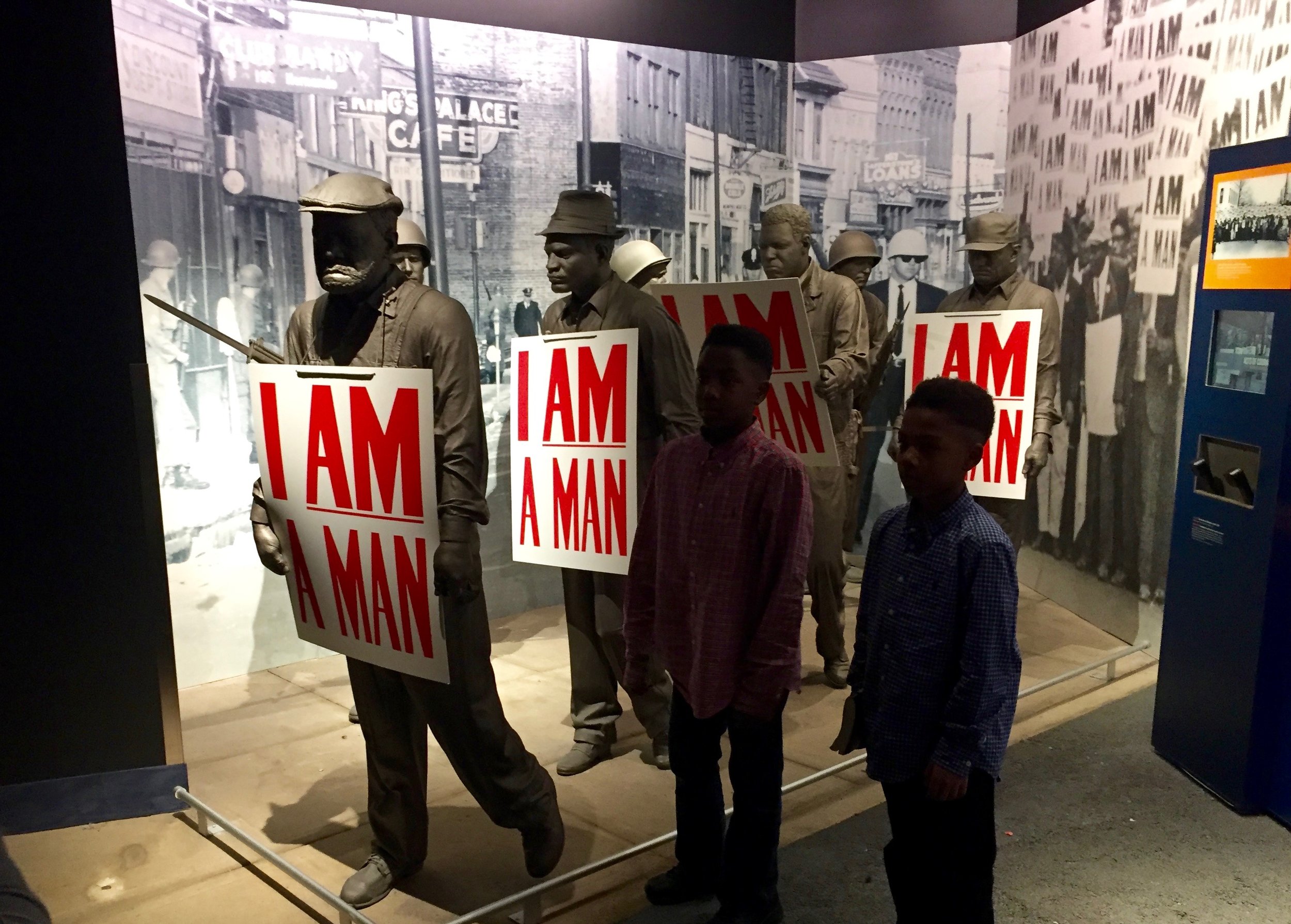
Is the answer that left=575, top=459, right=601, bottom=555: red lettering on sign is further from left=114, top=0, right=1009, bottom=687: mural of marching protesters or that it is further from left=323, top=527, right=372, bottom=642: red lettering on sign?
left=114, top=0, right=1009, bottom=687: mural of marching protesters

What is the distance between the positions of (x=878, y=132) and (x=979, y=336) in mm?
2714

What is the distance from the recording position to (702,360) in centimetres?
259

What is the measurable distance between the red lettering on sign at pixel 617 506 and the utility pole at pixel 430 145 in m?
2.26

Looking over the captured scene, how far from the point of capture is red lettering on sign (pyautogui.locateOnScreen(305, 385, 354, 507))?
2.70 metres

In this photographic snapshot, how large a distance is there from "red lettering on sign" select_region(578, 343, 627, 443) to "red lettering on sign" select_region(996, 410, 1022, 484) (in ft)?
5.72

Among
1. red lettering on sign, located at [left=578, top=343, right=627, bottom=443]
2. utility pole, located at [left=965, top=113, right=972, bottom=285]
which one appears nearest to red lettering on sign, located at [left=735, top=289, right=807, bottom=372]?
red lettering on sign, located at [left=578, top=343, right=627, bottom=443]

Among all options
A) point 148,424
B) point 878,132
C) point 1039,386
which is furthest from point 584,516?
point 878,132

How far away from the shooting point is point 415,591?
105 inches

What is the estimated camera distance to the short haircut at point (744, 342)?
256 centimetres

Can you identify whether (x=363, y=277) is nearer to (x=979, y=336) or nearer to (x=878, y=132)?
(x=979, y=336)

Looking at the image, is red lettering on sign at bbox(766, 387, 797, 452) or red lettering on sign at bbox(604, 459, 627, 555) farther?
red lettering on sign at bbox(766, 387, 797, 452)

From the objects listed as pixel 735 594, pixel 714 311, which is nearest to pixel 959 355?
pixel 714 311

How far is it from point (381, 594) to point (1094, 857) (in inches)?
89.4

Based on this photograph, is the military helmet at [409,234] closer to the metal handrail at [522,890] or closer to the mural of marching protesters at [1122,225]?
the metal handrail at [522,890]
